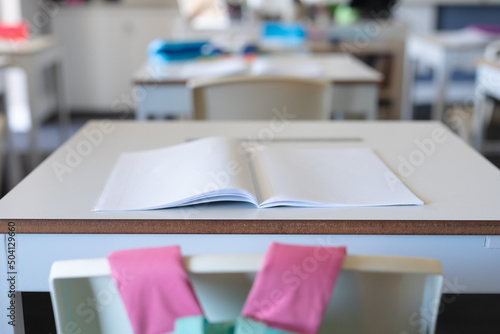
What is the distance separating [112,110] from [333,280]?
496 centimetres

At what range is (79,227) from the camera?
3.15 ft

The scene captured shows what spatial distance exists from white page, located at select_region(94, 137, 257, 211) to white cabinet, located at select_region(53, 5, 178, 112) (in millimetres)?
4167

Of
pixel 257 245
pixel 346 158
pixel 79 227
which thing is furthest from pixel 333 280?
pixel 346 158

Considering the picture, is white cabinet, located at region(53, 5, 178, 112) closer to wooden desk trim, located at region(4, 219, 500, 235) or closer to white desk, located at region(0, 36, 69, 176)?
white desk, located at region(0, 36, 69, 176)

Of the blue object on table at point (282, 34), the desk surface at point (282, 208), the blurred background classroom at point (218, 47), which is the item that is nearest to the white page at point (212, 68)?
the blurred background classroom at point (218, 47)

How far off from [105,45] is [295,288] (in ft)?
16.0

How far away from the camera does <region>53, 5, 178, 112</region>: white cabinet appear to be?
17.1 feet

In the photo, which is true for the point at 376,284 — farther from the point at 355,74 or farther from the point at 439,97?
the point at 439,97

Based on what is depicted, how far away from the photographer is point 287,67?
266 centimetres

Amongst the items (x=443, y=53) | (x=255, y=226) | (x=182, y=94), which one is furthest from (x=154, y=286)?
(x=443, y=53)

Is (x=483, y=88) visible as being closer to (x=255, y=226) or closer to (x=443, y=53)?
A: (x=443, y=53)

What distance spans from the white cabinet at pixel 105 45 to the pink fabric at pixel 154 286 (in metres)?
4.78

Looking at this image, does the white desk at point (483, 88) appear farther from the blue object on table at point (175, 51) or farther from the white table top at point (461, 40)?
the blue object on table at point (175, 51)

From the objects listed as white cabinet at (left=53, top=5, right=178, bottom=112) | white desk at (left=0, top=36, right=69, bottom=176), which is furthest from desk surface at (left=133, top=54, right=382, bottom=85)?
white cabinet at (left=53, top=5, right=178, bottom=112)
